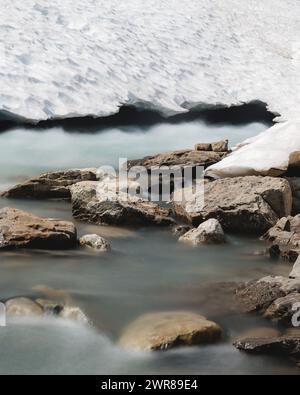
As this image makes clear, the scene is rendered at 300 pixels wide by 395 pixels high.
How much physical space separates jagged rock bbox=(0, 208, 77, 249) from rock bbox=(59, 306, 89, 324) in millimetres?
1307

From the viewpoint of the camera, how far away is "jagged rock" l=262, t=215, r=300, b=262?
19.9 feet

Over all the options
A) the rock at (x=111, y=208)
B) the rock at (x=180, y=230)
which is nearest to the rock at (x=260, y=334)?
the rock at (x=180, y=230)

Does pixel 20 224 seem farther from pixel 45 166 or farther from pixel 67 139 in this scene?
pixel 67 139

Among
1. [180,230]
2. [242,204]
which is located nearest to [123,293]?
[180,230]

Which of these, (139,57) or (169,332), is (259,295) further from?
(139,57)

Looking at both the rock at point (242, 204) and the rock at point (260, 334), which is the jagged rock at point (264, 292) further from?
the rock at point (242, 204)

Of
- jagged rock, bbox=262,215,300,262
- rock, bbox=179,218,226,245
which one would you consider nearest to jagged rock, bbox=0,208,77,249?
rock, bbox=179,218,226,245

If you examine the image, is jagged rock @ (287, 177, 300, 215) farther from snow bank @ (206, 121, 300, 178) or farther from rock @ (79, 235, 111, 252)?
rock @ (79, 235, 111, 252)

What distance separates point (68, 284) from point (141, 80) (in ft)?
22.8

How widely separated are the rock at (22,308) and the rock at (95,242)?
134cm

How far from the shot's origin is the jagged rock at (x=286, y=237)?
239 inches

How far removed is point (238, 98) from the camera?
1236cm

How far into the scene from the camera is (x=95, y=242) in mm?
6086
